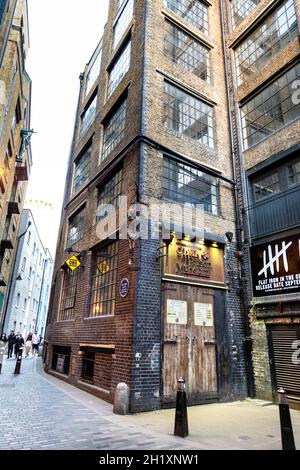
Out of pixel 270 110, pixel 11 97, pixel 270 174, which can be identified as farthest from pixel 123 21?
pixel 270 174

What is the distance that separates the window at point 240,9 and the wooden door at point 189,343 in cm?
1224

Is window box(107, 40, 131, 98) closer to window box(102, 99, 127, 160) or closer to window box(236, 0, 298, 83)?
window box(102, 99, 127, 160)

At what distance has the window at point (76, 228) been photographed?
44.1 feet

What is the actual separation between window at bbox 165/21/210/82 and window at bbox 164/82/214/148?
1.40m

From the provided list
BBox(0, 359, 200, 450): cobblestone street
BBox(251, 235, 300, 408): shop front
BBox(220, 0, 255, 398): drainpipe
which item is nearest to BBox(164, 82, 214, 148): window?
BBox(220, 0, 255, 398): drainpipe

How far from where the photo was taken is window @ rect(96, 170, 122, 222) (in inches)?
402

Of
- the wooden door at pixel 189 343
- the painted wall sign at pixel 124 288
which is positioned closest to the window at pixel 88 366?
the painted wall sign at pixel 124 288

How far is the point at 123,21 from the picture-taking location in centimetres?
1338

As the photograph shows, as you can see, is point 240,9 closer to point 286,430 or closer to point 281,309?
point 281,309

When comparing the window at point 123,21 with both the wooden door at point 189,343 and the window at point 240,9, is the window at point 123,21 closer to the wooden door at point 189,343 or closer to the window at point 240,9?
the window at point 240,9

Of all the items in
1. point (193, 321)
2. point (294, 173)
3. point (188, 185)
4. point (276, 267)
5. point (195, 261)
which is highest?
point (294, 173)

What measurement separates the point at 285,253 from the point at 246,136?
207 inches

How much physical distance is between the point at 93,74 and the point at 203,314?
14814 mm

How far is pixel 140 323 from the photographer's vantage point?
7211mm
